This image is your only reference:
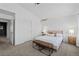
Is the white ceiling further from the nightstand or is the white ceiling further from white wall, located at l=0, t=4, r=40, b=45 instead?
the nightstand

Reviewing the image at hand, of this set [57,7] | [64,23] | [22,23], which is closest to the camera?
[57,7]

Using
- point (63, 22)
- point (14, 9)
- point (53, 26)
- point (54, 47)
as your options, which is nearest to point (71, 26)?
point (63, 22)

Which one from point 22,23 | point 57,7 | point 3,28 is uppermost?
point 57,7

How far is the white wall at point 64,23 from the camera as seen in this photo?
4992 mm

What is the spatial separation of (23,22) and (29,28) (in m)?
0.93

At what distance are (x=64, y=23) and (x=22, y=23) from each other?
11.5 feet

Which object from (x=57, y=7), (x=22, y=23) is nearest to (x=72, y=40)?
(x=57, y=7)

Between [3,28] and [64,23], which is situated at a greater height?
[64,23]

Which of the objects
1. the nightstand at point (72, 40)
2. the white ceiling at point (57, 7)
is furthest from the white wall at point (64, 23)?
the white ceiling at point (57, 7)

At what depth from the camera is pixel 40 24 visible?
23.5ft

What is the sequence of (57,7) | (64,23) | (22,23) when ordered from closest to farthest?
1. (57,7)
2. (22,23)
3. (64,23)

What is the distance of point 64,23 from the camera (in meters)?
5.45

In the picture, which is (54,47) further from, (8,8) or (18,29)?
(8,8)

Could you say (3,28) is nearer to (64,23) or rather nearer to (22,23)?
(22,23)
